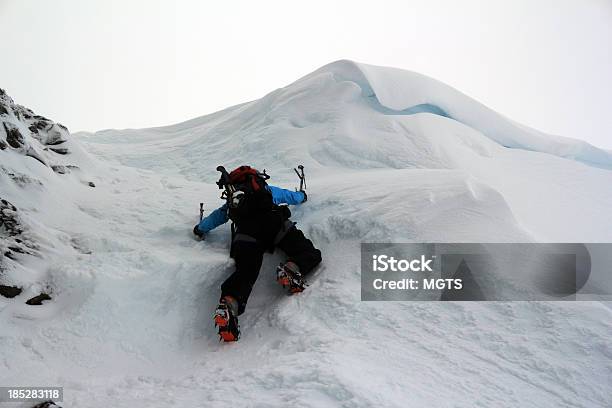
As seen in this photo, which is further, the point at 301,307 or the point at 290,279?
the point at 290,279

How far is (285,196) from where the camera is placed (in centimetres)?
503

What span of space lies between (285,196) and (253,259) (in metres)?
1.22

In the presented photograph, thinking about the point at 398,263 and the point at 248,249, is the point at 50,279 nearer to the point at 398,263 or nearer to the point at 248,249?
the point at 248,249

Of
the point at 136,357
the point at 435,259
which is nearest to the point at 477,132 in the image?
the point at 435,259

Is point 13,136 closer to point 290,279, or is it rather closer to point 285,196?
point 285,196

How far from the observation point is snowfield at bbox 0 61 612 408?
2.67 meters

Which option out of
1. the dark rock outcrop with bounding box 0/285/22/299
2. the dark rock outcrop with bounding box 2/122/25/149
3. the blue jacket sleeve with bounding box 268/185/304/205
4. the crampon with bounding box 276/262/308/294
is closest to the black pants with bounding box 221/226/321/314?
the crampon with bounding box 276/262/308/294

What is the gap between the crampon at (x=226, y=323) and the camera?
11.1ft

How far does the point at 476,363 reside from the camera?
2881 millimetres

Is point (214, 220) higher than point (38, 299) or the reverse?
higher

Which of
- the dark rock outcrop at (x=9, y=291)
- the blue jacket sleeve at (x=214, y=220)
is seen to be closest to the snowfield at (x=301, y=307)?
the dark rock outcrop at (x=9, y=291)

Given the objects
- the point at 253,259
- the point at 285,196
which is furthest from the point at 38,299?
the point at 285,196

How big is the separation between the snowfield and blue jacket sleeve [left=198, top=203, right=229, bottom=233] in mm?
157

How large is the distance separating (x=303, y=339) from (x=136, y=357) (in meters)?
1.37
